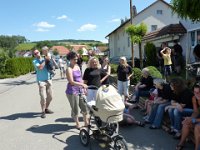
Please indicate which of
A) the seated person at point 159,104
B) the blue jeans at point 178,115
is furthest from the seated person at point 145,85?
the blue jeans at point 178,115

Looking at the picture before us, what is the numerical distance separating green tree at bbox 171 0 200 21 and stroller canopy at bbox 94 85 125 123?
13.3 ft

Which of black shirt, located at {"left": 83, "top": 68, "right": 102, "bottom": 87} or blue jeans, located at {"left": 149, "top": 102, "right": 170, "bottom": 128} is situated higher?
black shirt, located at {"left": 83, "top": 68, "right": 102, "bottom": 87}

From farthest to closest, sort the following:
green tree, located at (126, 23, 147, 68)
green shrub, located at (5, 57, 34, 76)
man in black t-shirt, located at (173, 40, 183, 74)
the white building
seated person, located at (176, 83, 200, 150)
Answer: green shrub, located at (5, 57, 34, 76) < the white building < green tree, located at (126, 23, 147, 68) < man in black t-shirt, located at (173, 40, 183, 74) < seated person, located at (176, 83, 200, 150)

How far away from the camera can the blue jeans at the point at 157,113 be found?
23.9ft

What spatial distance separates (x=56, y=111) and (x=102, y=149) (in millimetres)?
4314

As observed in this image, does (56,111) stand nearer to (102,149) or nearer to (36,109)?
(36,109)

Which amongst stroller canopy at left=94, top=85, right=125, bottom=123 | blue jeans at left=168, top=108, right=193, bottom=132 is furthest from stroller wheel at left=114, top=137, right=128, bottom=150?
blue jeans at left=168, top=108, right=193, bottom=132

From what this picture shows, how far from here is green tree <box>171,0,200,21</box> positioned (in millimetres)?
8281

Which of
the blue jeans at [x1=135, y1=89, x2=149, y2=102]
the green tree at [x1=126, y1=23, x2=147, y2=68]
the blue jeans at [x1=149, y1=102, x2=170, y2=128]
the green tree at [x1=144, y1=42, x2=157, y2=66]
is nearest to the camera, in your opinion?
the blue jeans at [x1=149, y1=102, x2=170, y2=128]

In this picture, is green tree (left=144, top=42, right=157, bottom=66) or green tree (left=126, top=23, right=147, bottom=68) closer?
green tree (left=126, top=23, right=147, bottom=68)

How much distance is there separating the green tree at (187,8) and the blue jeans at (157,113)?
2817 mm

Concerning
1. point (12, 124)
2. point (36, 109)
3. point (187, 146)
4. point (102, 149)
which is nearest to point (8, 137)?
point (12, 124)

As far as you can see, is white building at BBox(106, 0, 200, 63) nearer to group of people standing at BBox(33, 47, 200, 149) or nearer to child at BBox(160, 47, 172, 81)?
child at BBox(160, 47, 172, 81)

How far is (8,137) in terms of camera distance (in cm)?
712
